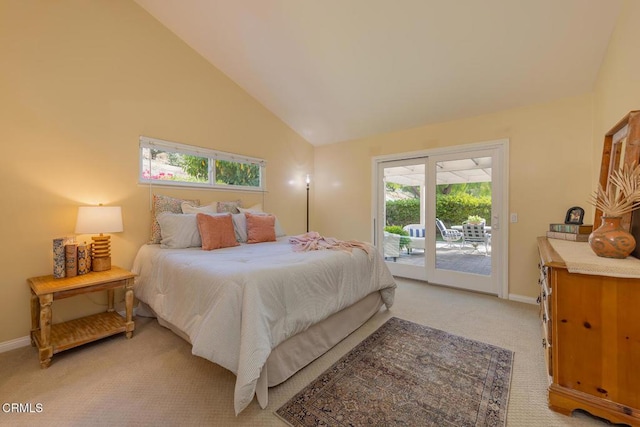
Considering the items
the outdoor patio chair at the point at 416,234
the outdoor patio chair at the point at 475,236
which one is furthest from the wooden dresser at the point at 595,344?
the outdoor patio chair at the point at 416,234

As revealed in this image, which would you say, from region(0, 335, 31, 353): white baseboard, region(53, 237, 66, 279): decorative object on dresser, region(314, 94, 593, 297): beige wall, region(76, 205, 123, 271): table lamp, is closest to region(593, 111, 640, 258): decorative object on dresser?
region(314, 94, 593, 297): beige wall

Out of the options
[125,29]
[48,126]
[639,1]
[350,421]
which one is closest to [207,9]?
[125,29]

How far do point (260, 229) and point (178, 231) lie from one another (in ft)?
2.86

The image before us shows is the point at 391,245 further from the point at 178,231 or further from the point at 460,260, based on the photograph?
the point at 178,231

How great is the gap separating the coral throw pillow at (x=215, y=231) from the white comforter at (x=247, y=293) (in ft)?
0.40

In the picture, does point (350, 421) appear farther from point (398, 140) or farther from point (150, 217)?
point (398, 140)

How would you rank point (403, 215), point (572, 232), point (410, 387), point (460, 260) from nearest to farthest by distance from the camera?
point (410, 387) < point (572, 232) < point (460, 260) < point (403, 215)

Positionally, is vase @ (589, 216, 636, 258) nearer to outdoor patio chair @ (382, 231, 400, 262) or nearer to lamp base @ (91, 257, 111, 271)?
outdoor patio chair @ (382, 231, 400, 262)

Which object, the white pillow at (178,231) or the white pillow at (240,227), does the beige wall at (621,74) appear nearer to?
the white pillow at (240,227)

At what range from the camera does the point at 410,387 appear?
5.64 ft

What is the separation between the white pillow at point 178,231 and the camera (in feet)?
8.89

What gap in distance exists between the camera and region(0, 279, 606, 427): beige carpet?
57.6 inches

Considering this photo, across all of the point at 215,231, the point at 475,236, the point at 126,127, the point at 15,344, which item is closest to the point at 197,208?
the point at 215,231

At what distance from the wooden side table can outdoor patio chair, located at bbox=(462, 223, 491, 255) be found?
3.86 meters
